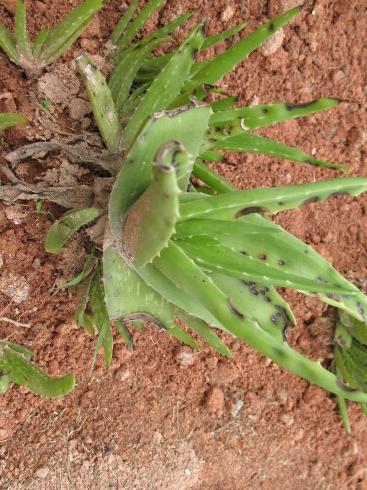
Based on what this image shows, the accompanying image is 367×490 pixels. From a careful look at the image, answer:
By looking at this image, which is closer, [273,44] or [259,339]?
[259,339]

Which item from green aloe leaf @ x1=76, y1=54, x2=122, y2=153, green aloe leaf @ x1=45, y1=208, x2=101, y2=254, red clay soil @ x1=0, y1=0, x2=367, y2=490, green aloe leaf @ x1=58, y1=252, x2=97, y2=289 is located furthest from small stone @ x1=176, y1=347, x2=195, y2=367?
green aloe leaf @ x1=76, y1=54, x2=122, y2=153

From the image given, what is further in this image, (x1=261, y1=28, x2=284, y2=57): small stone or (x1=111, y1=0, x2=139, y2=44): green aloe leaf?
(x1=261, y1=28, x2=284, y2=57): small stone

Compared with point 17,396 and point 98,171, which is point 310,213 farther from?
point 17,396

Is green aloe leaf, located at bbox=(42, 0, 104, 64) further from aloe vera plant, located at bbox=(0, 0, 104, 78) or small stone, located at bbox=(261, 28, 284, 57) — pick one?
small stone, located at bbox=(261, 28, 284, 57)

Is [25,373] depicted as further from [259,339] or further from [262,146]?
[262,146]

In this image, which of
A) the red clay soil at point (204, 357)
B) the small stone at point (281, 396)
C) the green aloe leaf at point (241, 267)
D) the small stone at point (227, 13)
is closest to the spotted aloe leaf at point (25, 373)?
the red clay soil at point (204, 357)

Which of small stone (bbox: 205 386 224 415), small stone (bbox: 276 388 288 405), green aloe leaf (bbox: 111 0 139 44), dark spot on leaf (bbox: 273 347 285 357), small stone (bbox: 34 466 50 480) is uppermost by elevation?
green aloe leaf (bbox: 111 0 139 44)

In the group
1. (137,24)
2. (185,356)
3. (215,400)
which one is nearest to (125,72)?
(137,24)
